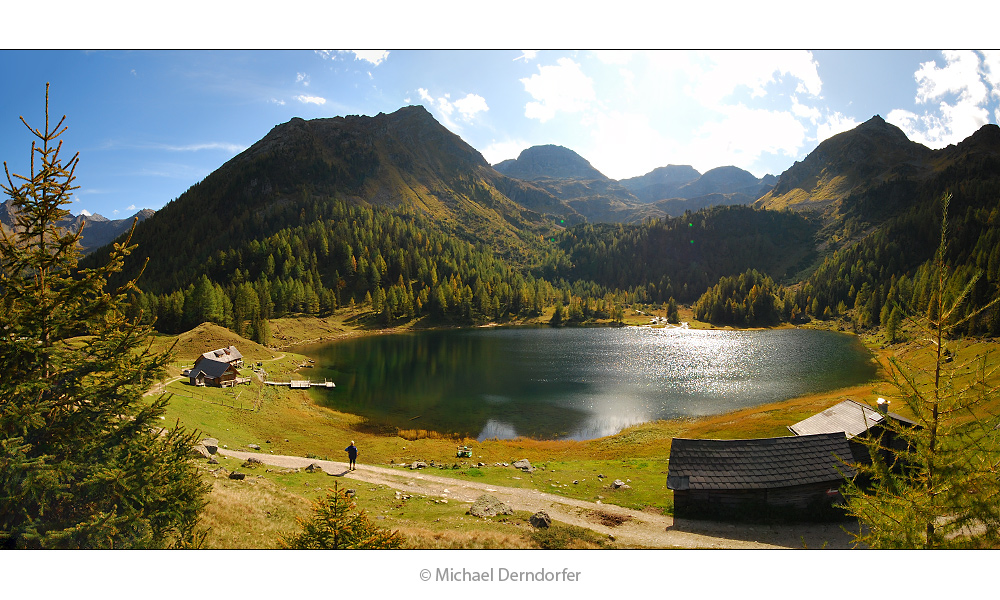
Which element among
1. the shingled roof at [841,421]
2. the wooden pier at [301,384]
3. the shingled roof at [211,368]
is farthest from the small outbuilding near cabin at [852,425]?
the shingled roof at [211,368]

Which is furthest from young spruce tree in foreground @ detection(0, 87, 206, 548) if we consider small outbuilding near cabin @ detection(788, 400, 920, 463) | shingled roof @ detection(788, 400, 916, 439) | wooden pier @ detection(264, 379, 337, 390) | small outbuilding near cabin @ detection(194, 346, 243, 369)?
wooden pier @ detection(264, 379, 337, 390)

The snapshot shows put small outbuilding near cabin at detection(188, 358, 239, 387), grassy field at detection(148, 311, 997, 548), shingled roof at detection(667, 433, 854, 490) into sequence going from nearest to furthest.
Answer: grassy field at detection(148, 311, 997, 548) < shingled roof at detection(667, 433, 854, 490) < small outbuilding near cabin at detection(188, 358, 239, 387)

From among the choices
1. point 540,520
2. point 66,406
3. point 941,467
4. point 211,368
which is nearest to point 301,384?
point 211,368

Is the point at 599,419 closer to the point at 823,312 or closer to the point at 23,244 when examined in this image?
the point at 23,244

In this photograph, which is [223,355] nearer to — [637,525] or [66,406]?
[66,406]

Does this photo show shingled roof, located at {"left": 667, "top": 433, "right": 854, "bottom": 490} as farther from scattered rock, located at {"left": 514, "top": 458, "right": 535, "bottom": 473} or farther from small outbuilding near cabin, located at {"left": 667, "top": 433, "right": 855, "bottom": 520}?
scattered rock, located at {"left": 514, "top": 458, "right": 535, "bottom": 473}

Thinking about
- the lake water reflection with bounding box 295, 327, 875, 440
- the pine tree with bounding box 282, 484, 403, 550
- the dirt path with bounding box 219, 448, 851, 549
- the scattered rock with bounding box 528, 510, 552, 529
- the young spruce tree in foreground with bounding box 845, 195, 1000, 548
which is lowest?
the lake water reflection with bounding box 295, 327, 875, 440

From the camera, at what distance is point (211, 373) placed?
48.8 m

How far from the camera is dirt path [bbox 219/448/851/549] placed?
58.6 ft

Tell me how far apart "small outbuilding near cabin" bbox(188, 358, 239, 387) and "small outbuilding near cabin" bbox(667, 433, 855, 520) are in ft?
168

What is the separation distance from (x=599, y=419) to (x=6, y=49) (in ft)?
166

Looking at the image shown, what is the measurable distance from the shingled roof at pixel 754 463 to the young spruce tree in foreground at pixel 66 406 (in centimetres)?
2042

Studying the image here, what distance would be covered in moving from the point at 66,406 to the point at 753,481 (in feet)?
83.1

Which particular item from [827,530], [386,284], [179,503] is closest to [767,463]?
[827,530]
